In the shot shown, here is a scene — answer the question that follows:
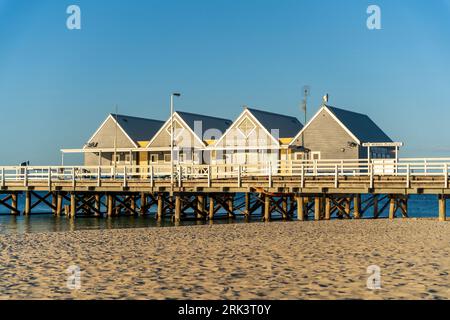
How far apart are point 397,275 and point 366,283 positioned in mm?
1269

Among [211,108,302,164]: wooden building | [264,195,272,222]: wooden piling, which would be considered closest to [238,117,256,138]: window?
[211,108,302,164]: wooden building

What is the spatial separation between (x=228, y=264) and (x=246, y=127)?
3666cm

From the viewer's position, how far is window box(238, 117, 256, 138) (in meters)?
51.2

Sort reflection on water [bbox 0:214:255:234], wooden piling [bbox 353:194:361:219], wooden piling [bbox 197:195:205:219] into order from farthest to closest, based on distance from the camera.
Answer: wooden piling [bbox 197:195:205:219] → wooden piling [bbox 353:194:361:219] → reflection on water [bbox 0:214:255:234]

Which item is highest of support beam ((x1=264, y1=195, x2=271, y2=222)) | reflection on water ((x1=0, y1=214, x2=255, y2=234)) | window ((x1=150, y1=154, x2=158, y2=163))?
window ((x1=150, y1=154, x2=158, y2=163))

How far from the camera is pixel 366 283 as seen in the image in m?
12.4

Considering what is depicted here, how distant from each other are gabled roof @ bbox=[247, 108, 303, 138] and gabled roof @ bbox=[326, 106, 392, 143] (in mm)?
5421

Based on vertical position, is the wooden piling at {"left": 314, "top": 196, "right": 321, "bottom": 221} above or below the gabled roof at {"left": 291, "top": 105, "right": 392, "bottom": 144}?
below

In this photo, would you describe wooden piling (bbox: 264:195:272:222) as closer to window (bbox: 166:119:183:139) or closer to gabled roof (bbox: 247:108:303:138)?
gabled roof (bbox: 247:108:303:138)

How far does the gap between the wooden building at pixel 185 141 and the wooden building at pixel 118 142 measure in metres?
A: 1.62

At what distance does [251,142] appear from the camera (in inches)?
2015

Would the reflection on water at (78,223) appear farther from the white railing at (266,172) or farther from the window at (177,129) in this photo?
the window at (177,129)
